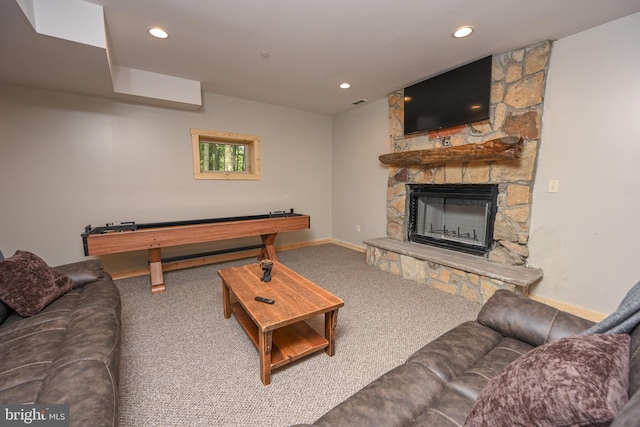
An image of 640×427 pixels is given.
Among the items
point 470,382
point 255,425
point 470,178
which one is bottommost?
point 255,425

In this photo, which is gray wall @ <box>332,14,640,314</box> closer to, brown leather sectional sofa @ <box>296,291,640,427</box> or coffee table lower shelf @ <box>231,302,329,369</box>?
brown leather sectional sofa @ <box>296,291,640,427</box>

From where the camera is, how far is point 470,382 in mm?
1060

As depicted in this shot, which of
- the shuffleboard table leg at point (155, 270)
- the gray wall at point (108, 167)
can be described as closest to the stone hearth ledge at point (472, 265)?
the gray wall at point (108, 167)

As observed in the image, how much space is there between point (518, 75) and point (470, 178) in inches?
42.3

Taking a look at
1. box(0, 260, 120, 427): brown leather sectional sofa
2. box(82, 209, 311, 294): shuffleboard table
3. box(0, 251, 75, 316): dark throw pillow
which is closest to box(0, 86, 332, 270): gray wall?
box(82, 209, 311, 294): shuffleboard table

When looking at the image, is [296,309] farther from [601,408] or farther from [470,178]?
[470,178]

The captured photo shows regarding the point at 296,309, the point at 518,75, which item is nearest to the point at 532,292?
the point at 518,75

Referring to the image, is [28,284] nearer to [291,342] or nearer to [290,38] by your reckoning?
[291,342]

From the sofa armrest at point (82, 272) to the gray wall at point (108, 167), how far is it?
1402 millimetres

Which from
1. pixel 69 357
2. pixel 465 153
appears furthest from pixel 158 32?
pixel 465 153

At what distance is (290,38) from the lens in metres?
2.38

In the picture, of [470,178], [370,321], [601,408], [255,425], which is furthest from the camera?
[470,178]

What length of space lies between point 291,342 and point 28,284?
5.59 feet

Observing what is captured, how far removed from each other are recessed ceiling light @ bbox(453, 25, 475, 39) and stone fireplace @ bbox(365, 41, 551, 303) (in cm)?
68
